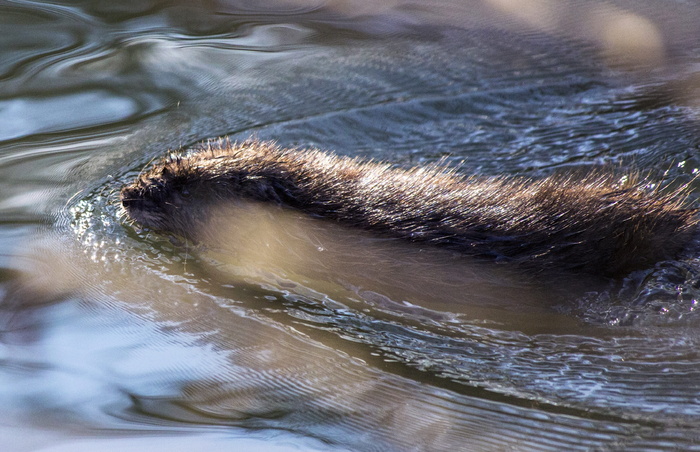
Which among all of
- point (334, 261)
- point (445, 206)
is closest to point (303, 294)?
point (334, 261)

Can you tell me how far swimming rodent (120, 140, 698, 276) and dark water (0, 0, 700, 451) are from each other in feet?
0.25

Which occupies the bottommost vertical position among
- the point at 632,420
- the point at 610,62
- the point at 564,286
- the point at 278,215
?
the point at 632,420

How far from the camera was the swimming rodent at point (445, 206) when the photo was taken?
2369mm

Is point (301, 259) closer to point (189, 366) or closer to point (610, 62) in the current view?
point (189, 366)

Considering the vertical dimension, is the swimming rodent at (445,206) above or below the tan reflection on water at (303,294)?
above

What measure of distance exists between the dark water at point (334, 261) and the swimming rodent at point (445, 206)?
76 mm

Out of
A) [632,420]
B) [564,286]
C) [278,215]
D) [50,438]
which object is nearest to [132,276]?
[278,215]

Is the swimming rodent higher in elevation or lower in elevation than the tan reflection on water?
higher

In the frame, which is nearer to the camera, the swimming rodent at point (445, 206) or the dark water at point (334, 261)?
the dark water at point (334, 261)

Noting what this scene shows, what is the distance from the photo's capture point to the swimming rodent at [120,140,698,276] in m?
2.37

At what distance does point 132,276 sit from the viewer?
2670mm

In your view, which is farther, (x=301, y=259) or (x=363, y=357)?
(x=301, y=259)

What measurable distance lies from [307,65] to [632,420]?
8.97 ft

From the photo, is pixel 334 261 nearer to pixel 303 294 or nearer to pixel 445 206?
pixel 303 294
